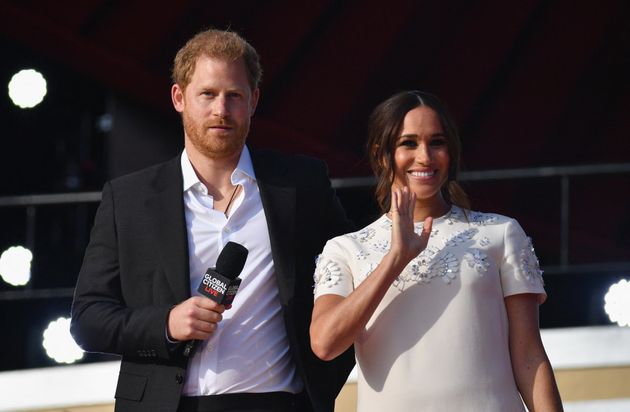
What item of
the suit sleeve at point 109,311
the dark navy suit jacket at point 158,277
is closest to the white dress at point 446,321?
the dark navy suit jacket at point 158,277

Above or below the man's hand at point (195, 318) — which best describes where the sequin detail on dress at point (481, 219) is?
above

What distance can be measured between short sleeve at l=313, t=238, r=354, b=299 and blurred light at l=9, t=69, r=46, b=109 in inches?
135

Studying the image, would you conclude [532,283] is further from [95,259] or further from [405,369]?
[95,259]

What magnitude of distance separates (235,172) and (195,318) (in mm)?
414

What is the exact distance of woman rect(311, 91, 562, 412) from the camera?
1.71 metres

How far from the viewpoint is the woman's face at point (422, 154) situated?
1810 millimetres

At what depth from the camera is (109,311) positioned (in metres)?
1.97

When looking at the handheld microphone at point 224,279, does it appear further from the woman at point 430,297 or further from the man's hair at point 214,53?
the man's hair at point 214,53

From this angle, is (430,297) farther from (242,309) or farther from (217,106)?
(217,106)

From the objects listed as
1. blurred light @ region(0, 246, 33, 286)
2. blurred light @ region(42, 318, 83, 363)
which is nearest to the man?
blurred light @ region(42, 318, 83, 363)

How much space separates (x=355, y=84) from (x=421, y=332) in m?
4.53

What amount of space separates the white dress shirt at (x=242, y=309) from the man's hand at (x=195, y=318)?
0.43 feet

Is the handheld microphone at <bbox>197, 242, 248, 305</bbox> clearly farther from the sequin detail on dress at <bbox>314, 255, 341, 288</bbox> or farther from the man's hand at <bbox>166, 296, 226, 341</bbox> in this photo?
the sequin detail on dress at <bbox>314, 255, 341, 288</bbox>

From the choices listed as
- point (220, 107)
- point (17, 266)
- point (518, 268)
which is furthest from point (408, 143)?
point (17, 266)
